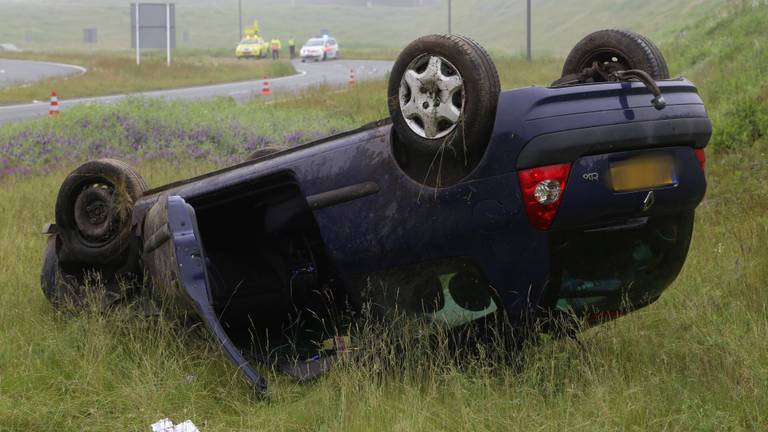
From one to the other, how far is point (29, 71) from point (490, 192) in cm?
4645

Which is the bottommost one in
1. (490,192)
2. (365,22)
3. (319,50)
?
(490,192)

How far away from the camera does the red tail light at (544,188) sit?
3.64 m

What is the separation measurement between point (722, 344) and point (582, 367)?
2.05 feet

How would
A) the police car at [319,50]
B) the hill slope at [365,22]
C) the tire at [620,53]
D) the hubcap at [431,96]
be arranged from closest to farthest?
the hubcap at [431,96]
the tire at [620,53]
the police car at [319,50]
the hill slope at [365,22]

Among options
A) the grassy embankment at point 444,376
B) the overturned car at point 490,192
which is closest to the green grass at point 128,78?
the grassy embankment at point 444,376

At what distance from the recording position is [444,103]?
380cm

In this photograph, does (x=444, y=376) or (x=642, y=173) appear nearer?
(x=642, y=173)

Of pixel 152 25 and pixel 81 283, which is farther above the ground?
pixel 152 25

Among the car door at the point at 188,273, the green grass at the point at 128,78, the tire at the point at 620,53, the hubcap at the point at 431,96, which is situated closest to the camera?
the hubcap at the point at 431,96

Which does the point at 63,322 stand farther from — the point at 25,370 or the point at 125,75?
the point at 125,75

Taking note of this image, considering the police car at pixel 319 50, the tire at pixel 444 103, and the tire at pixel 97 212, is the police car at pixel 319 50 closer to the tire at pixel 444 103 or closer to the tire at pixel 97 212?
the tire at pixel 97 212

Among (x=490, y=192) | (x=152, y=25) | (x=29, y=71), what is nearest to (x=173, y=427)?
(x=490, y=192)

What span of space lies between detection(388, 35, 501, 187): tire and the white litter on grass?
50.9 inches

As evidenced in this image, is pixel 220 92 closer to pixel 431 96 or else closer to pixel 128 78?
pixel 128 78
